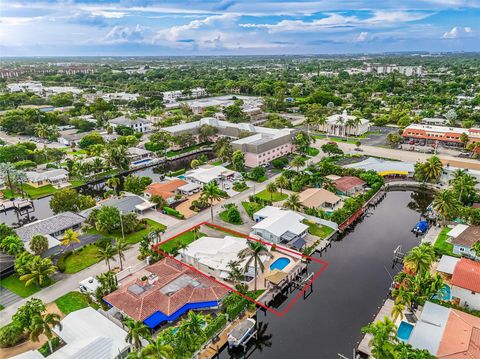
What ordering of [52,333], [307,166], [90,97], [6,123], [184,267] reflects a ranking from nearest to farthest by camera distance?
[52,333] < [184,267] < [307,166] < [6,123] < [90,97]

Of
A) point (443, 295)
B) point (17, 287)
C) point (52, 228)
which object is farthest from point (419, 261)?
point (52, 228)

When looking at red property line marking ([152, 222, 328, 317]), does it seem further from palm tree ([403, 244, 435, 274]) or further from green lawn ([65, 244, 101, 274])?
palm tree ([403, 244, 435, 274])

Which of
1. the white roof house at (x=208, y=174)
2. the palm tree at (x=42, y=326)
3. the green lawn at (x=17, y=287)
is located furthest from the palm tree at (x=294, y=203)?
the palm tree at (x=42, y=326)

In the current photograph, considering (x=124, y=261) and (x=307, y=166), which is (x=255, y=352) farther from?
(x=307, y=166)

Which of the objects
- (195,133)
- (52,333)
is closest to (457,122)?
(195,133)

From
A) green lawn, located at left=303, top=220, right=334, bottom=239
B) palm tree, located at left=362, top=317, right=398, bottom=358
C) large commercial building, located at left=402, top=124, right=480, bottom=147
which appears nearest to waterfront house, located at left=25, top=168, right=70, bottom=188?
green lawn, located at left=303, top=220, right=334, bottom=239
